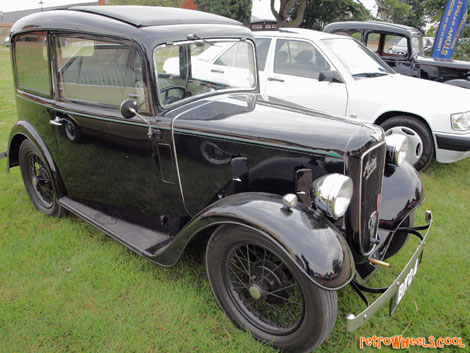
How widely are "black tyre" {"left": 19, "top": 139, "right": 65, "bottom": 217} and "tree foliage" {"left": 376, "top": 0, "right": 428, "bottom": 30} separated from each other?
2578 cm

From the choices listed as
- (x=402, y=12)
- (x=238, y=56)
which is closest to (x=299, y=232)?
(x=238, y=56)

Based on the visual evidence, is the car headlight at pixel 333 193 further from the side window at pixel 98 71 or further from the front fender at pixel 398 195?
the side window at pixel 98 71

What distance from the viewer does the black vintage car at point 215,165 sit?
1869 mm

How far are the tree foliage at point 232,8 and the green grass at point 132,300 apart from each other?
23806 mm

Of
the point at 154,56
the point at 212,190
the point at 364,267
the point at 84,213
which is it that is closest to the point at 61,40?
the point at 154,56

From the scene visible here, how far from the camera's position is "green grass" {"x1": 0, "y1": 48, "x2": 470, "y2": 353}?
7.07 feet

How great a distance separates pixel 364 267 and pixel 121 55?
2156 millimetres

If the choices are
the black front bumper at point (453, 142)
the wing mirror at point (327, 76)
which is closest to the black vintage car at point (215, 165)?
Answer: the wing mirror at point (327, 76)

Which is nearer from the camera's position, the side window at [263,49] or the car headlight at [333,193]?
the car headlight at [333,193]

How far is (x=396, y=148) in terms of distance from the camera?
2529 mm

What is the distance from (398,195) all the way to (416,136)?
2332mm

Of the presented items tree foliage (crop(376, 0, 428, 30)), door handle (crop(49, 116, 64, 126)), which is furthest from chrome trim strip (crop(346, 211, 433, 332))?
tree foliage (crop(376, 0, 428, 30))

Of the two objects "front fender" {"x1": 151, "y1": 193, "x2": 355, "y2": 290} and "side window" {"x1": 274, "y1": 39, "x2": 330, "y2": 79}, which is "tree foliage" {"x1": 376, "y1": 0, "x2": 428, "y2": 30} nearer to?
"side window" {"x1": 274, "y1": 39, "x2": 330, "y2": 79}

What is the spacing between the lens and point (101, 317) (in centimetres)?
229
